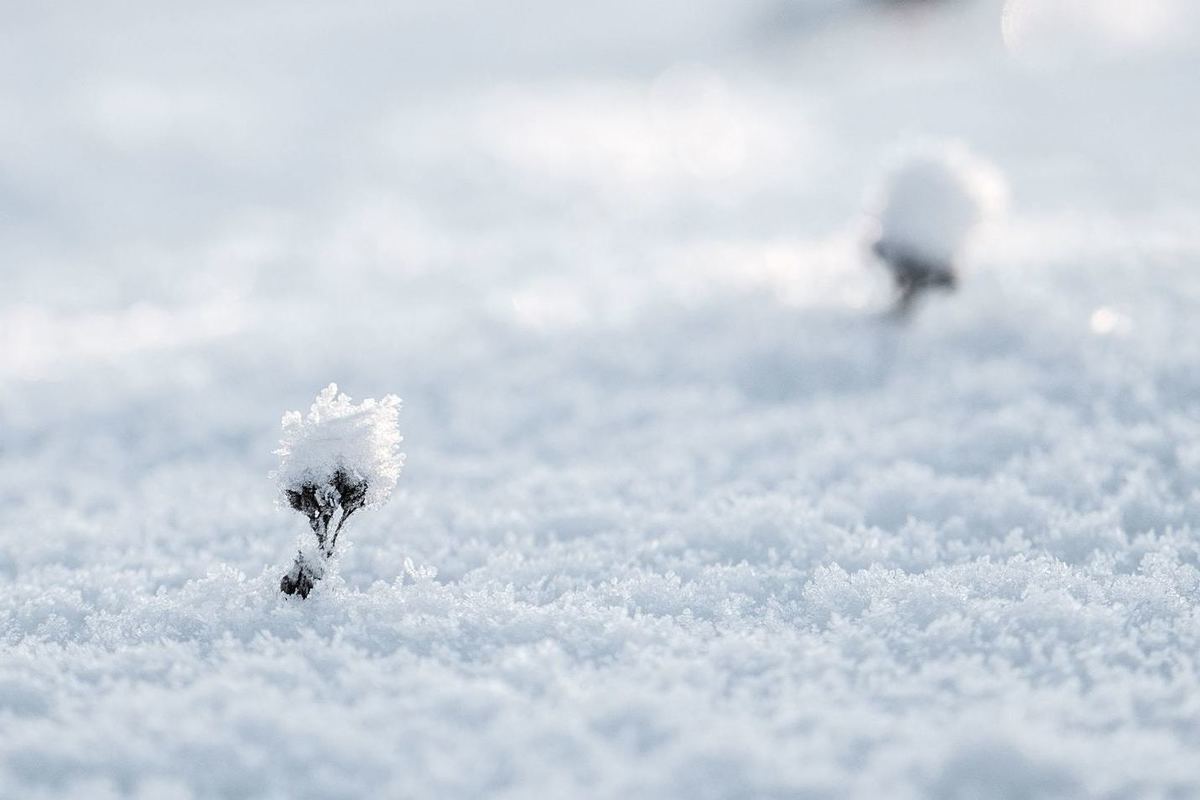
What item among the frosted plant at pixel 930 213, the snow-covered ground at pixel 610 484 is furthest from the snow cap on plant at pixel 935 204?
the snow-covered ground at pixel 610 484

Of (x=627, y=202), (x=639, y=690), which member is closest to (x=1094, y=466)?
(x=639, y=690)

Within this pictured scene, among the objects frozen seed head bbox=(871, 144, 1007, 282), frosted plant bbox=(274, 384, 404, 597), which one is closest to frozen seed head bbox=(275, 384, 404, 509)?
frosted plant bbox=(274, 384, 404, 597)

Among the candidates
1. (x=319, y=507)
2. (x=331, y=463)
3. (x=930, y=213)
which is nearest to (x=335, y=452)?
(x=331, y=463)

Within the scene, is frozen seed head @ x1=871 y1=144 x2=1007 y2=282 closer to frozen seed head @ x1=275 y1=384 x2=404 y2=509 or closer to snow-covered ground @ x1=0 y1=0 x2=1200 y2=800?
snow-covered ground @ x1=0 y1=0 x2=1200 y2=800

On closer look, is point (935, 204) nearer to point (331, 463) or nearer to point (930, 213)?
point (930, 213)

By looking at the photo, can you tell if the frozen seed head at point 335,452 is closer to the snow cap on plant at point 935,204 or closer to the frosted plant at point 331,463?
the frosted plant at point 331,463
